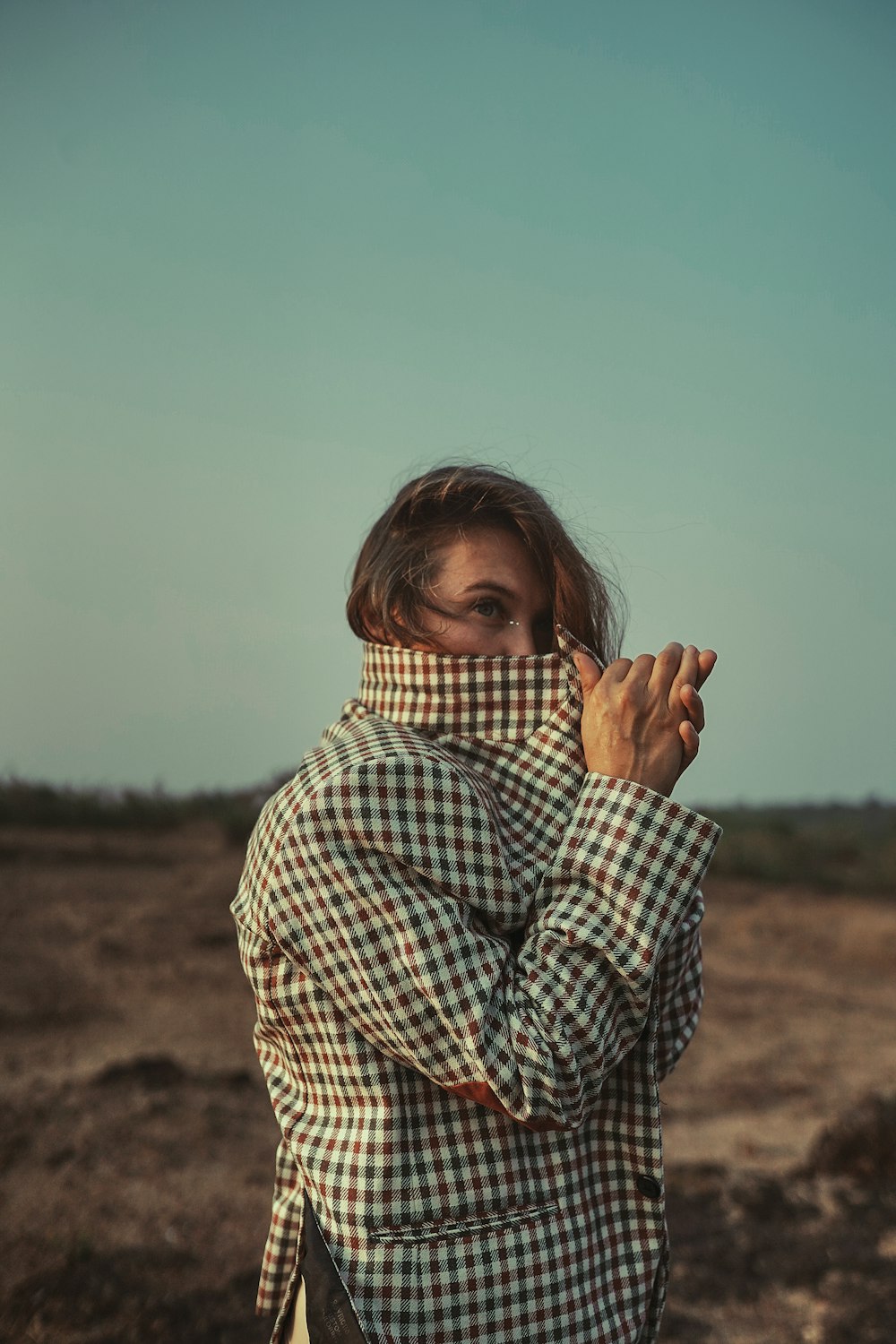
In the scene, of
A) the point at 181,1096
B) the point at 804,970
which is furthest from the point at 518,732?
the point at 804,970

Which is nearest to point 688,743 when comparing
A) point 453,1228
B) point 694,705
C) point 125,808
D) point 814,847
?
point 694,705

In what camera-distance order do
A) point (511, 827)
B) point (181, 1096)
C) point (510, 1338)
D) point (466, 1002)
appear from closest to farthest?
point (466, 1002) → point (510, 1338) → point (511, 827) → point (181, 1096)

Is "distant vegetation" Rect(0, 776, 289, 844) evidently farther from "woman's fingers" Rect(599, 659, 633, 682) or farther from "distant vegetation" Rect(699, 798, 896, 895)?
"woman's fingers" Rect(599, 659, 633, 682)

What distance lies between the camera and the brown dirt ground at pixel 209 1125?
3471 mm

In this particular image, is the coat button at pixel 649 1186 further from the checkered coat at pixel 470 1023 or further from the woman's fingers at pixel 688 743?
the woman's fingers at pixel 688 743

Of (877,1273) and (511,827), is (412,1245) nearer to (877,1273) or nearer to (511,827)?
(511,827)

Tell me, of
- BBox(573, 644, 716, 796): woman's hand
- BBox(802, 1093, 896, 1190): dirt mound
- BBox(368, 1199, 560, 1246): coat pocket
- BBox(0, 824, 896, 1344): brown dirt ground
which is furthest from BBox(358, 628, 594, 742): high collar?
BBox(802, 1093, 896, 1190): dirt mound

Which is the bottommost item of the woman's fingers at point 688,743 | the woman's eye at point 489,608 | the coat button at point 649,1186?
the coat button at point 649,1186

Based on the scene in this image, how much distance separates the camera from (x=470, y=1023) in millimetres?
1147

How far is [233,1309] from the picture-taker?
3.29 m

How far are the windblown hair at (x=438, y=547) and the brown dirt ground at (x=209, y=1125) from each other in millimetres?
2566

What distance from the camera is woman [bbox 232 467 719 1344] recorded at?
3.90 feet

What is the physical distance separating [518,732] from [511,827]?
145mm

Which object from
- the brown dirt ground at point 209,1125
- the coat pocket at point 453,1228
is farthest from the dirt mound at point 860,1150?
the coat pocket at point 453,1228
